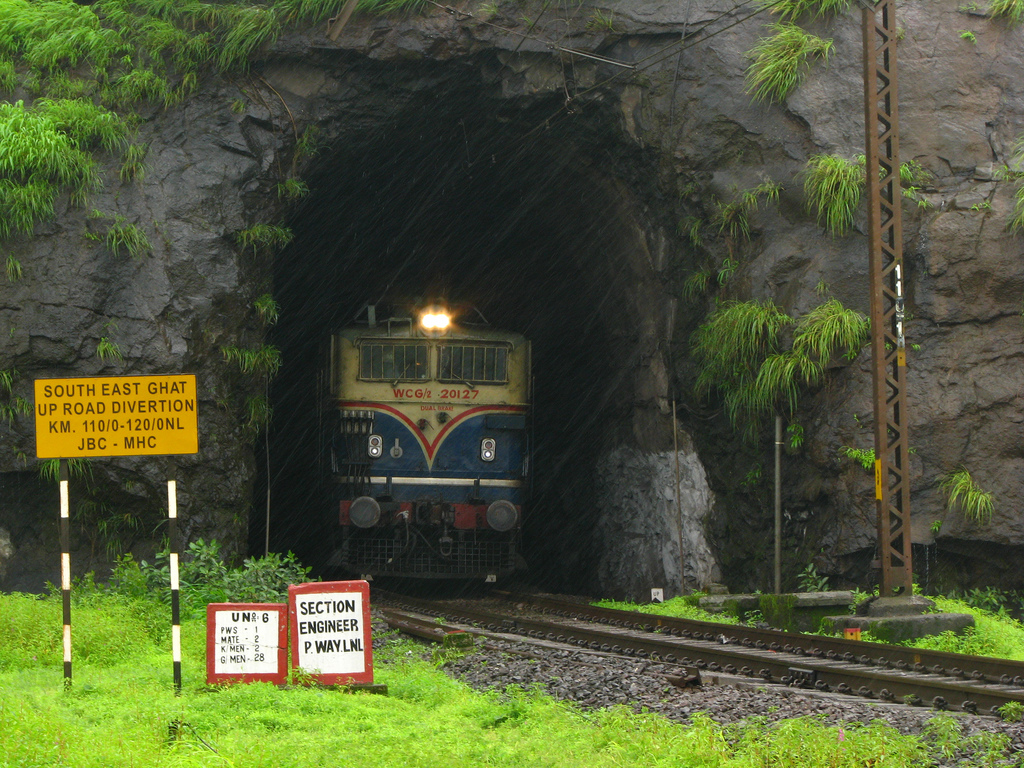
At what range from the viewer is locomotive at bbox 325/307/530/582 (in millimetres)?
14266

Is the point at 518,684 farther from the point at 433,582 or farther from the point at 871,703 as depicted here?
the point at 433,582

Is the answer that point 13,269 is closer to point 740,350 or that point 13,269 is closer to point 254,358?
point 254,358

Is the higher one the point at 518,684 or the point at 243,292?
the point at 243,292

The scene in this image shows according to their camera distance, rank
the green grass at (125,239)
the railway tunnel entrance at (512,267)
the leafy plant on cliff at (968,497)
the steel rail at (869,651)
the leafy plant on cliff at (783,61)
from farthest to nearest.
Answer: the railway tunnel entrance at (512,267), the leafy plant on cliff at (783,61), the green grass at (125,239), the leafy plant on cliff at (968,497), the steel rail at (869,651)

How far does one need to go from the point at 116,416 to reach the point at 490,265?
12.4 m

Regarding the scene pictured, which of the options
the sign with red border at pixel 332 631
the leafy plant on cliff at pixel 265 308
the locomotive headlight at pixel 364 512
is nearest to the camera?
the sign with red border at pixel 332 631

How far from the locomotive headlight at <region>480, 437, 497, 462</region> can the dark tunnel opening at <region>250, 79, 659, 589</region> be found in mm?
2105

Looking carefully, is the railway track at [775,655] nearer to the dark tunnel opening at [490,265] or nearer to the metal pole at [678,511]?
the metal pole at [678,511]

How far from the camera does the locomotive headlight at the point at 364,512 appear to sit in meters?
13.3

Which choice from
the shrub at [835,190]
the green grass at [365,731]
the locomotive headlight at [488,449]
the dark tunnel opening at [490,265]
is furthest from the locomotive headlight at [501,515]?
the green grass at [365,731]

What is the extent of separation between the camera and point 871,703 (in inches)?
234

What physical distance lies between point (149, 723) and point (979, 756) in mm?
3962

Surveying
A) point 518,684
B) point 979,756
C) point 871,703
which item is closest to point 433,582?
point 518,684

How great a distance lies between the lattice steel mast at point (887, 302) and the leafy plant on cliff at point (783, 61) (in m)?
1.59
